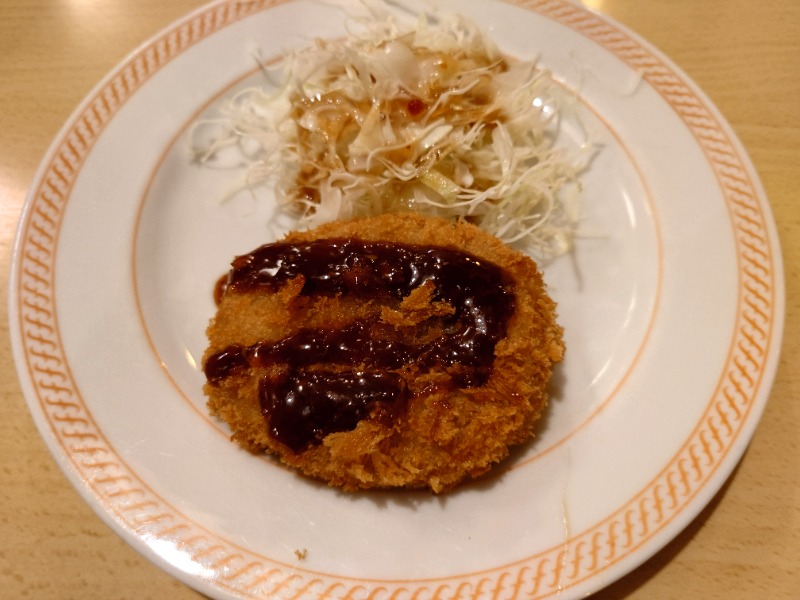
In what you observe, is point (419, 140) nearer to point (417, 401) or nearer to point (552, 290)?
point (552, 290)

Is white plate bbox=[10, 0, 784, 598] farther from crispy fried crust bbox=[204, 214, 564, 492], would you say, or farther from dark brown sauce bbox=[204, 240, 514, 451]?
dark brown sauce bbox=[204, 240, 514, 451]

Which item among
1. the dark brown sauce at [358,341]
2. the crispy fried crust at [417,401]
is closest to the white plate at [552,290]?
the crispy fried crust at [417,401]

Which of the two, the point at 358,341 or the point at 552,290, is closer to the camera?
the point at 358,341

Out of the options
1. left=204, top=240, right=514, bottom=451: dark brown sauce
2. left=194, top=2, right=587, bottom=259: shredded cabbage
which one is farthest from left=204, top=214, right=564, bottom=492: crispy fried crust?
left=194, top=2, right=587, bottom=259: shredded cabbage

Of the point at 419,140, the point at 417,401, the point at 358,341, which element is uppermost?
the point at 419,140

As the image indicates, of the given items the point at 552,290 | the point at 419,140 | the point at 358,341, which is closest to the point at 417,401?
the point at 358,341

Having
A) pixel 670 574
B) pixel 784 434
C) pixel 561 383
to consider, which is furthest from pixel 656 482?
pixel 784 434

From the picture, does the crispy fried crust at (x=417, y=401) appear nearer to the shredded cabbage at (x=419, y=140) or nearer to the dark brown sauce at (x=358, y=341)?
the dark brown sauce at (x=358, y=341)
